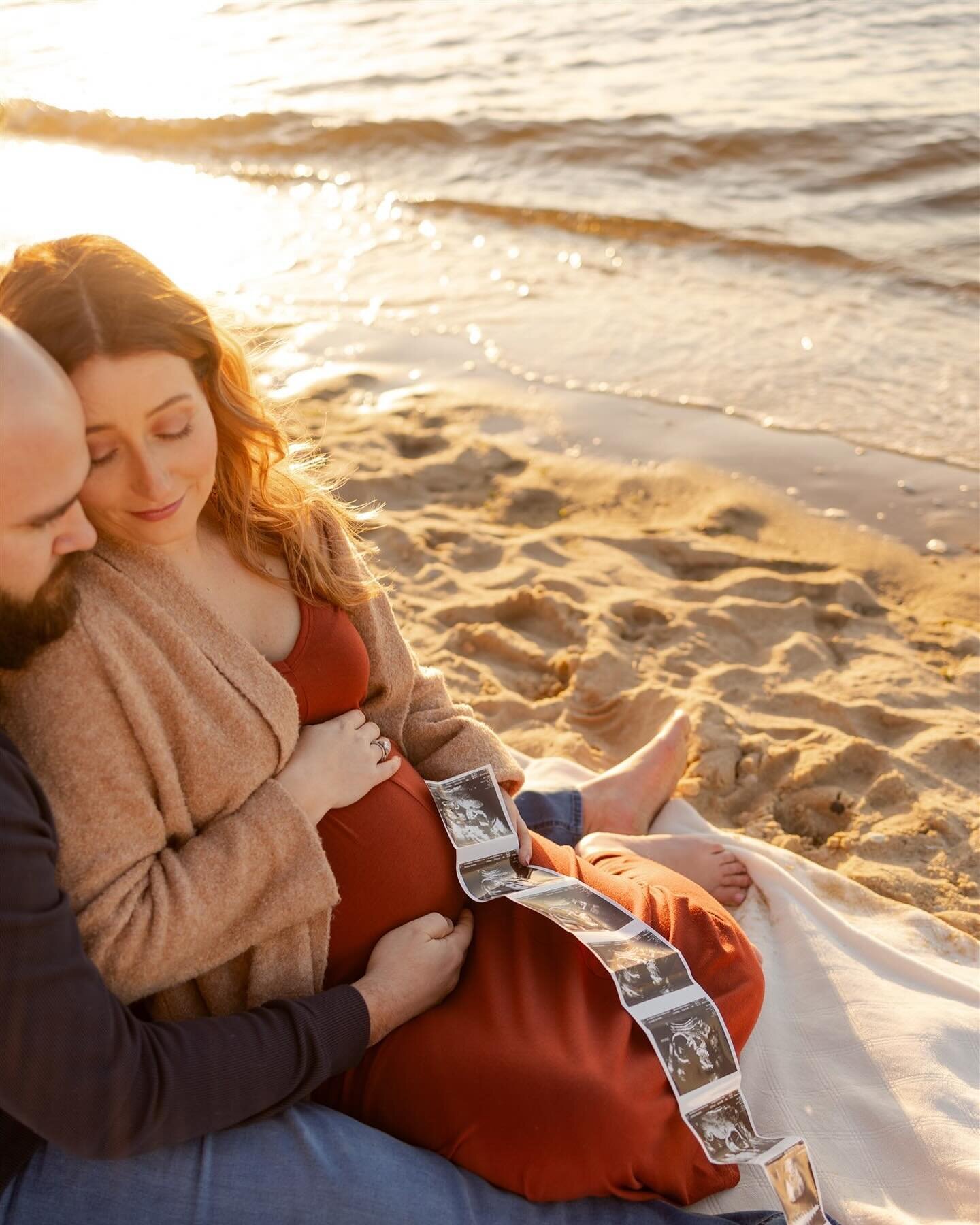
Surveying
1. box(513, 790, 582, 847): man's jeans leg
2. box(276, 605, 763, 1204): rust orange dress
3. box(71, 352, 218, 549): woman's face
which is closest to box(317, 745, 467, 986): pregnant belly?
box(276, 605, 763, 1204): rust orange dress

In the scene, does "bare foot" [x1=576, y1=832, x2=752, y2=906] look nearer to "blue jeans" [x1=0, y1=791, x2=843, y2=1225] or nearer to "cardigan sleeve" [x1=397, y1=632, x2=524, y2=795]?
"cardigan sleeve" [x1=397, y1=632, x2=524, y2=795]

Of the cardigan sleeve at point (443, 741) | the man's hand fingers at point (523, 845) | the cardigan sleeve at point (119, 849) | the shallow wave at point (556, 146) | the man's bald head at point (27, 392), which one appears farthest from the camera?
the shallow wave at point (556, 146)

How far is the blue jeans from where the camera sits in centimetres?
187

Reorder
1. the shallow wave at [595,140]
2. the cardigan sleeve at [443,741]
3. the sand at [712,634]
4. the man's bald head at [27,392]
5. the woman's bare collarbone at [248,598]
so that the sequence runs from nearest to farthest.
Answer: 1. the man's bald head at [27,392]
2. the woman's bare collarbone at [248,598]
3. the cardigan sleeve at [443,741]
4. the sand at [712,634]
5. the shallow wave at [595,140]

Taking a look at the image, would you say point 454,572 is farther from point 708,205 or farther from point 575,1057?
point 708,205

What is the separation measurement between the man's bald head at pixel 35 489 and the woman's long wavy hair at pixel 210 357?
155 millimetres

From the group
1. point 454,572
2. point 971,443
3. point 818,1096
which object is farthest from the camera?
point 971,443

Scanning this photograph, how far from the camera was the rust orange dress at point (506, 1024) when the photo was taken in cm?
208

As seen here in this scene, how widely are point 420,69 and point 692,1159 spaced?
12.3 meters

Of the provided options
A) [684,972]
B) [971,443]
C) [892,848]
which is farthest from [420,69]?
[684,972]

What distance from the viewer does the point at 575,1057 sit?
83.4 inches

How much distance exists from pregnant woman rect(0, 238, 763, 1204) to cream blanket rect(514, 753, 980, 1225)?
213 mm

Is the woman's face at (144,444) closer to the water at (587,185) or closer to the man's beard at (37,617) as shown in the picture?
the man's beard at (37,617)

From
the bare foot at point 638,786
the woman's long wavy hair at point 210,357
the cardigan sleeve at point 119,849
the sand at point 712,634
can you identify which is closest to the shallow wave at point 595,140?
the sand at point 712,634
